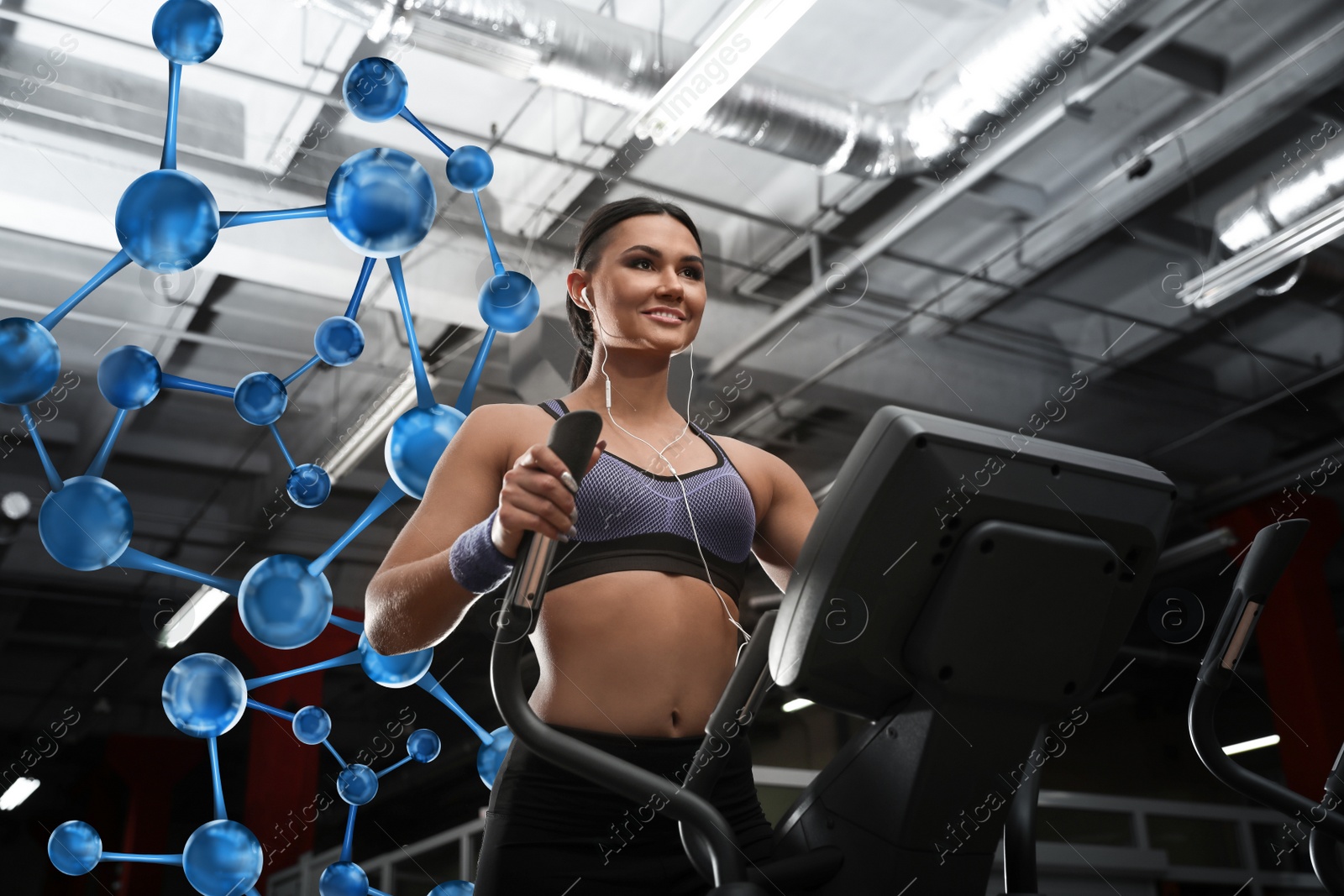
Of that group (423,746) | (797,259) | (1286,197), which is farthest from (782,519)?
(797,259)

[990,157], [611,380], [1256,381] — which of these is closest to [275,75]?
[990,157]

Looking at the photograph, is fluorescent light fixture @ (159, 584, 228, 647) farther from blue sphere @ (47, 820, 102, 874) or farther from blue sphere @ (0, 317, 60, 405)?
blue sphere @ (0, 317, 60, 405)

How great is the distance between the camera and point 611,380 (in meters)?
1.42

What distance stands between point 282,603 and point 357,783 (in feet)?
3.25

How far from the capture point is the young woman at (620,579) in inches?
44.6

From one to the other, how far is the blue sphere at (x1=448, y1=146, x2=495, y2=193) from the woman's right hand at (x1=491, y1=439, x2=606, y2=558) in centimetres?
163

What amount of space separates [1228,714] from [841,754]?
39.3 feet

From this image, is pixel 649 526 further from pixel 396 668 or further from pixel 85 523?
pixel 396 668

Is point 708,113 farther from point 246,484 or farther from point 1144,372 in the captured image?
point 246,484

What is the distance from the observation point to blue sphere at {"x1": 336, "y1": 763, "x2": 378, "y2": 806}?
10.2ft

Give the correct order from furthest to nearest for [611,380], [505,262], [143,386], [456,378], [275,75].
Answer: [456,378], [505,262], [275,75], [143,386], [611,380]

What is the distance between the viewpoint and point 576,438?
89cm

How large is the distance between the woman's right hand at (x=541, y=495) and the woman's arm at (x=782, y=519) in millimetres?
558

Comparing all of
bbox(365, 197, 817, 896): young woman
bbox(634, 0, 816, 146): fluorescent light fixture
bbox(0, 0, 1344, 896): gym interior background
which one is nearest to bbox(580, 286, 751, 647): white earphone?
bbox(365, 197, 817, 896): young woman
